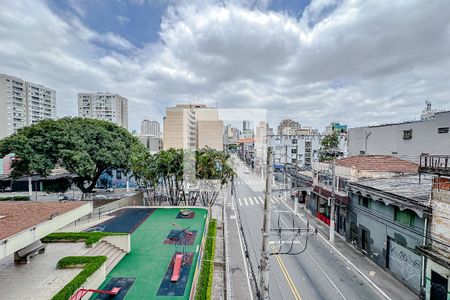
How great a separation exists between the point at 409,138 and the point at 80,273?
31.8m

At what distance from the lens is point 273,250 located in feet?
53.5

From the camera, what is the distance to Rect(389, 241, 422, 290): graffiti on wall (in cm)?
1169

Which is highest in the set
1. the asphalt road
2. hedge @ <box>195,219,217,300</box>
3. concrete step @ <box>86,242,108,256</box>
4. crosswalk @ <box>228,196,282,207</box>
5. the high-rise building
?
the high-rise building

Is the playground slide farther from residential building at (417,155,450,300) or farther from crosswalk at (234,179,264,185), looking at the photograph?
crosswalk at (234,179,264,185)

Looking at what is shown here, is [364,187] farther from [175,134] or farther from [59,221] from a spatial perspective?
[175,134]

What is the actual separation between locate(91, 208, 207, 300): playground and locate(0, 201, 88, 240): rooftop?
4.03 metres

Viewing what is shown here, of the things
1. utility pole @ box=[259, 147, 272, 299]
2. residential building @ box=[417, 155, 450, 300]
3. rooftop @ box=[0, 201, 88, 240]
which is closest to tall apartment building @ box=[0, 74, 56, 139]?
rooftop @ box=[0, 201, 88, 240]

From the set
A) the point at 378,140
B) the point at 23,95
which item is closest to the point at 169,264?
the point at 378,140

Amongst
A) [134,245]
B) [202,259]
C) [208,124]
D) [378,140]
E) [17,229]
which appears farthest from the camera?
[208,124]

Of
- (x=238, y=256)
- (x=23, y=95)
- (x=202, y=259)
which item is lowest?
(x=238, y=256)

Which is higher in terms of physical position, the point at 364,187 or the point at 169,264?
the point at 364,187

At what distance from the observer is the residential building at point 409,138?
21.8 meters

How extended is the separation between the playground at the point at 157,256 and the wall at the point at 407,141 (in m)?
23.7

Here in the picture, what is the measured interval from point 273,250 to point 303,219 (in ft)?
27.8
